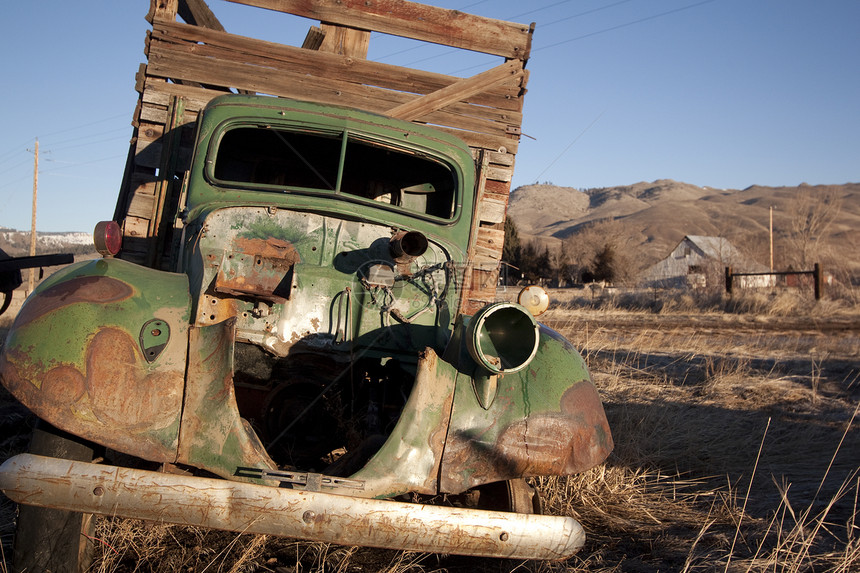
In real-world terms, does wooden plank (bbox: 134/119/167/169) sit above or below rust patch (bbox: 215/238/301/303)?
above

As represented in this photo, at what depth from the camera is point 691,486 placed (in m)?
3.97

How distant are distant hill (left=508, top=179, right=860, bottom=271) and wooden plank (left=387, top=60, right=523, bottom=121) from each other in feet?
160

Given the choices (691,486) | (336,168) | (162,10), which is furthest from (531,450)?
(162,10)

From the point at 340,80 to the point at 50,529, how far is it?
4.52m

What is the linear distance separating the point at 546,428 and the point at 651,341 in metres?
7.42

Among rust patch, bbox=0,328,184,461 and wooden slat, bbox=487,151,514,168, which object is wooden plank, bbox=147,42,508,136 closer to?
wooden slat, bbox=487,151,514,168

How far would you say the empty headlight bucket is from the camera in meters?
2.44

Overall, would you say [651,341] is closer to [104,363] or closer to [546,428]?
[546,428]

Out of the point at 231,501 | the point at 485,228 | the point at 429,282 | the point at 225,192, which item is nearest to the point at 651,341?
the point at 485,228

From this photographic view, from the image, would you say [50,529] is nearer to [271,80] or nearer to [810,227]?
[271,80]

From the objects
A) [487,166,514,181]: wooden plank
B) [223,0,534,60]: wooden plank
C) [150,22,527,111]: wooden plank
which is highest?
[223,0,534,60]: wooden plank

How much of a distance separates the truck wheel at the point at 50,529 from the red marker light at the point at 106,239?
865 mm

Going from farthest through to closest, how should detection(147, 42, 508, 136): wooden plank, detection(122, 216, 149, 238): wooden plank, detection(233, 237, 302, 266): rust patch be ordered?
detection(147, 42, 508, 136): wooden plank → detection(122, 216, 149, 238): wooden plank → detection(233, 237, 302, 266): rust patch

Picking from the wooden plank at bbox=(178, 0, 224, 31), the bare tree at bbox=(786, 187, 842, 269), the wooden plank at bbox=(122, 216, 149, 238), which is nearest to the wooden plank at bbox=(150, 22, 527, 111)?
the wooden plank at bbox=(178, 0, 224, 31)
